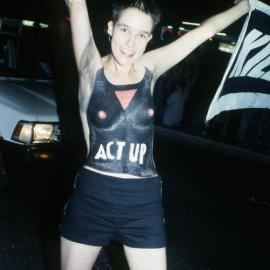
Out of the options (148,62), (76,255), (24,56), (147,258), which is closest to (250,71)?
(148,62)

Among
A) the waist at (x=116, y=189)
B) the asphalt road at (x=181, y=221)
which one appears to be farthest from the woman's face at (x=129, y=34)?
the asphalt road at (x=181, y=221)

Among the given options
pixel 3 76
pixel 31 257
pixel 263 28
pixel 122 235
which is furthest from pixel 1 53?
pixel 122 235

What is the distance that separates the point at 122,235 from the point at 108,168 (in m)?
0.41

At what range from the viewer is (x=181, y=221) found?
5.46m

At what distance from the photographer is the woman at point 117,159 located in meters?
2.40

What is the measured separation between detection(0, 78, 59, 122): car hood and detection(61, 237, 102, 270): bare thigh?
9.81 ft

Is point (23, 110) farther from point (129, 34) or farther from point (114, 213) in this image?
point (114, 213)

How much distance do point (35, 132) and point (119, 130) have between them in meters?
3.08

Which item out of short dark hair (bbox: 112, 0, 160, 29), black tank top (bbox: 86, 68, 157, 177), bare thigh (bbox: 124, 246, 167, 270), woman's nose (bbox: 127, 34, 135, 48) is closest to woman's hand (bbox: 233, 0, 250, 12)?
short dark hair (bbox: 112, 0, 160, 29)

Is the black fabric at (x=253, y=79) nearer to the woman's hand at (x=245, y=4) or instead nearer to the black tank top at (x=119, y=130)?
the woman's hand at (x=245, y=4)

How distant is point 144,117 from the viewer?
252 cm

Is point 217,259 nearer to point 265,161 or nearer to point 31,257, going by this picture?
point 31,257

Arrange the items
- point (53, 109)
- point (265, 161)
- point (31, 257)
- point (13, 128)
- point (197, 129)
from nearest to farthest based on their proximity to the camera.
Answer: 1. point (31, 257)
2. point (13, 128)
3. point (53, 109)
4. point (265, 161)
5. point (197, 129)

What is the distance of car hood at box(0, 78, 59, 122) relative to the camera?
5.27 m
